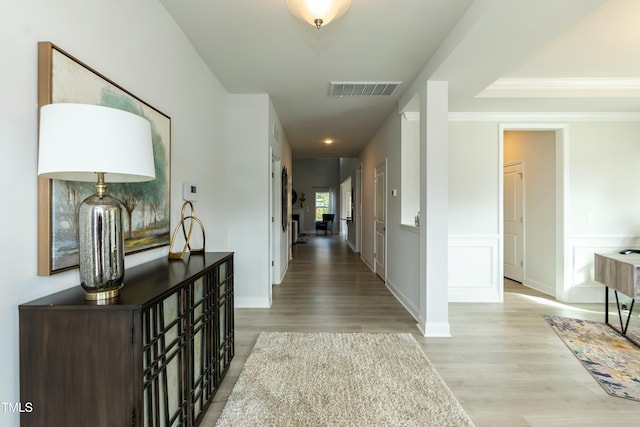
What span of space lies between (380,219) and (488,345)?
2.89 m

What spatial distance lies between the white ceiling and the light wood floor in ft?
7.94

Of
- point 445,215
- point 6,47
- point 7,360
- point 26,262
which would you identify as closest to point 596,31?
point 445,215

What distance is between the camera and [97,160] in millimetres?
950

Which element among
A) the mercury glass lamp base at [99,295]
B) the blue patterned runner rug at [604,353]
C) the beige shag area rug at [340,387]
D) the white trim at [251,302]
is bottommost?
the blue patterned runner rug at [604,353]

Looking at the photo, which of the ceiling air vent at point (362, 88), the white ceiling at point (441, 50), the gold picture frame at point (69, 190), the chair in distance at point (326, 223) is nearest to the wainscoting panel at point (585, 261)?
the white ceiling at point (441, 50)

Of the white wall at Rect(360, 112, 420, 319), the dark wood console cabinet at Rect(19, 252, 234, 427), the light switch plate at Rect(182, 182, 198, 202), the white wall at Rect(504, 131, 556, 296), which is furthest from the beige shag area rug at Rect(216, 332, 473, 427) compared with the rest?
the white wall at Rect(504, 131, 556, 296)

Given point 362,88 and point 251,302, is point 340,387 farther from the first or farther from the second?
point 362,88

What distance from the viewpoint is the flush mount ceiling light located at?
161 centimetres

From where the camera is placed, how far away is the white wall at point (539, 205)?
4.00 m

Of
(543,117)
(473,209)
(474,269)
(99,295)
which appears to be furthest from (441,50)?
(99,295)

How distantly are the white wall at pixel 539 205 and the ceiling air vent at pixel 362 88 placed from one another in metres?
2.46

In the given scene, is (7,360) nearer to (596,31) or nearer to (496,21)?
(496,21)

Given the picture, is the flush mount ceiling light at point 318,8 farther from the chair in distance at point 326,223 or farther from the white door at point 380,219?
the chair in distance at point 326,223

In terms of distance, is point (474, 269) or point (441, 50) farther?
point (474, 269)
